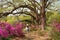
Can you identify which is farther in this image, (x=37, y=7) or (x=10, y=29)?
(x=37, y=7)

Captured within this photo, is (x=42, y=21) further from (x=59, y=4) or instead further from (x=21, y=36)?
(x=21, y=36)

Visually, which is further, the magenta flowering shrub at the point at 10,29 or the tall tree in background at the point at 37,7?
the tall tree in background at the point at 37,7

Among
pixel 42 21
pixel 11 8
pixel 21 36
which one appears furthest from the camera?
pixel 11 8

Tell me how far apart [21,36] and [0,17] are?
4.09 m

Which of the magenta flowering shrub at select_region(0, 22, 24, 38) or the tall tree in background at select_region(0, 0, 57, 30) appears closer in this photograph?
the magenta flowering shrub at select_region(0, 22, 24, 38)

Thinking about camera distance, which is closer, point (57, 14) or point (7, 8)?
point (7, 8)

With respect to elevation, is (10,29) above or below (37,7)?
below

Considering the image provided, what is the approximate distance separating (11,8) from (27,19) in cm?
150

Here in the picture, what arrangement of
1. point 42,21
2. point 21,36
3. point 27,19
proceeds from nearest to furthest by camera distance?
point 21,36 < point 42,21 < point 27,19

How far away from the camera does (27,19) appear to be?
14.2m

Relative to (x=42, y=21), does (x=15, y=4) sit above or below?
above

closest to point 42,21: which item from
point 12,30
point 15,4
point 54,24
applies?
point 15,4

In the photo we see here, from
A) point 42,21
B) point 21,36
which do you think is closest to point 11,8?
point 42,21

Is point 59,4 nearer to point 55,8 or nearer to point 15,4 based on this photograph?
point 55,8
